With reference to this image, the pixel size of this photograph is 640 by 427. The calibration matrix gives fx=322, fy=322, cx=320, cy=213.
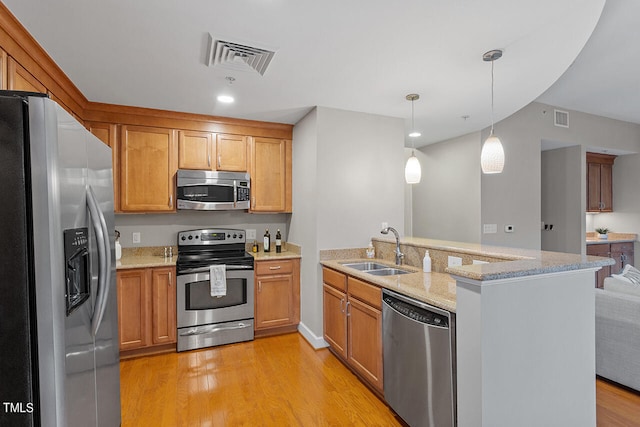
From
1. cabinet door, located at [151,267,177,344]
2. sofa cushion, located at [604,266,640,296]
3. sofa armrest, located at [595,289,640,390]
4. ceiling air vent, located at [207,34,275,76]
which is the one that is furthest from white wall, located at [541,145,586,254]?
cabinet door, located at [151,267,177,344]

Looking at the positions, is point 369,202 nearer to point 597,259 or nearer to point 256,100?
point 256,100

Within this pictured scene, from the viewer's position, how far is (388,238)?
343cm

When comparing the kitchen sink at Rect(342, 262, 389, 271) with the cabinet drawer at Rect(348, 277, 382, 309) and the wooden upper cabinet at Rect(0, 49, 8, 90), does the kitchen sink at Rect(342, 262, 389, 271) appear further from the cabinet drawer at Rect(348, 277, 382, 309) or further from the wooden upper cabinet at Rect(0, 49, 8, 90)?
the wooden upper cabinet at Rect(0, 49, 8, 90)

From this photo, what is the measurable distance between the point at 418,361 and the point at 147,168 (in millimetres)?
3171

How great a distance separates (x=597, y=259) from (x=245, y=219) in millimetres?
3431

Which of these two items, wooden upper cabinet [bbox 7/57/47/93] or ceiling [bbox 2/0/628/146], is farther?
wooden upper cabinet [bbox 7/57/47/93]

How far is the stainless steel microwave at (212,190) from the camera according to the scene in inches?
137

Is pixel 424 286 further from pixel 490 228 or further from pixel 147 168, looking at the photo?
pixel 147 168

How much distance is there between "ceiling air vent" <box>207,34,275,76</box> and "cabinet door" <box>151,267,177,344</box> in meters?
2.01

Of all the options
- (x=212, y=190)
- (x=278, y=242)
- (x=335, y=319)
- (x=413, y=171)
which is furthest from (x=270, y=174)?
(x=335, y=319)

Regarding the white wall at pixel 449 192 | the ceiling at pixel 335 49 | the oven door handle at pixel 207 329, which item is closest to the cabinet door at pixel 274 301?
the oven door handle at pixel 207 329

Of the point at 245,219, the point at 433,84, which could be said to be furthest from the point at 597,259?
the point at 245,219

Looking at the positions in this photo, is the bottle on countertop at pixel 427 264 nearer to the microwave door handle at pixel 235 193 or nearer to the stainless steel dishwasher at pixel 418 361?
the stainless steel dishwasher at pixel 418 361

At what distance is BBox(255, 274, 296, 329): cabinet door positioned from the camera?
11.6 feet
